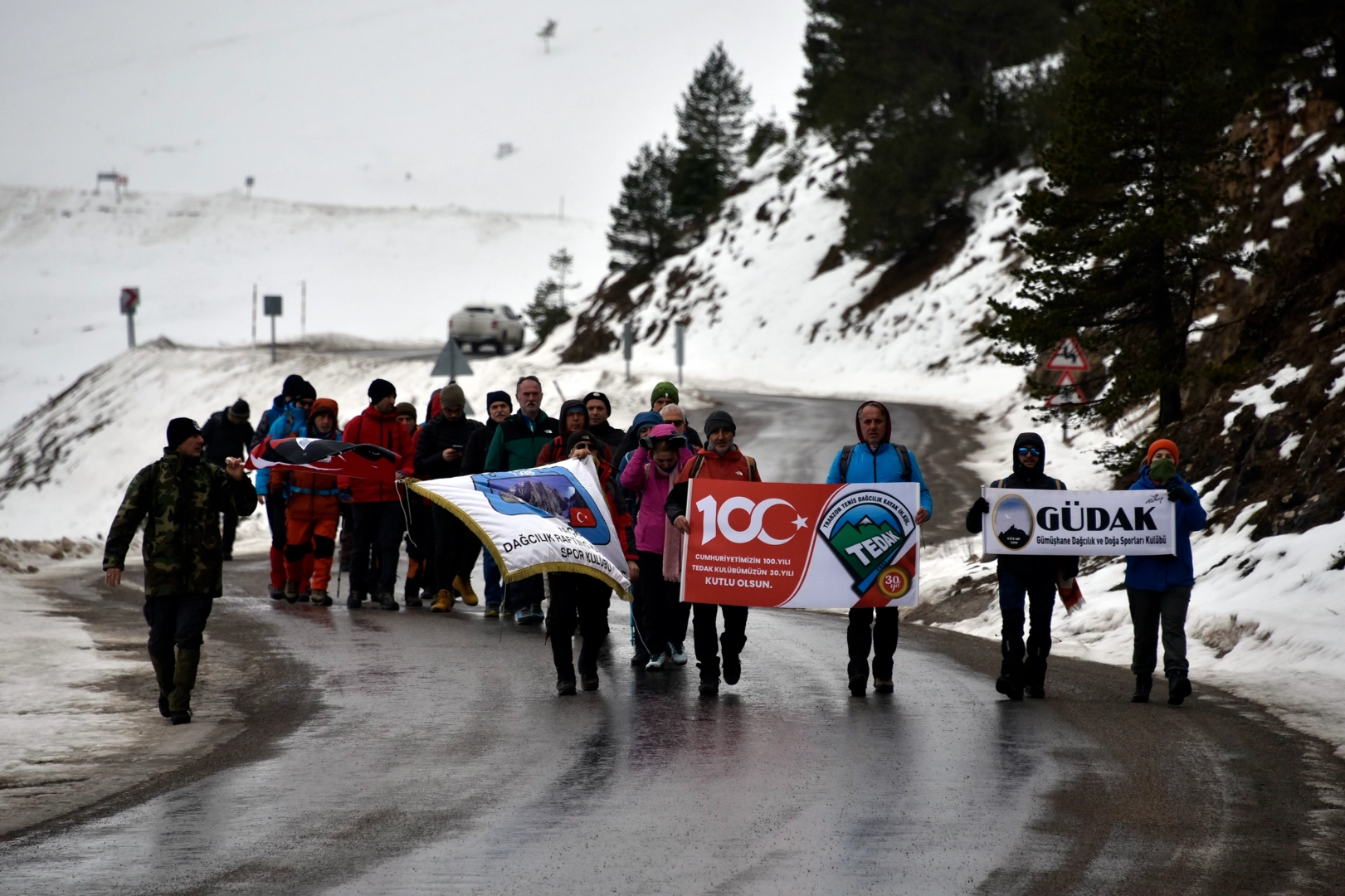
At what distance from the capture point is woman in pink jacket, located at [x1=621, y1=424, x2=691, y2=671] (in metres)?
10.7

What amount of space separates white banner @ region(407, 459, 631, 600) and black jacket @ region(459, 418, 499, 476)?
9.02ft

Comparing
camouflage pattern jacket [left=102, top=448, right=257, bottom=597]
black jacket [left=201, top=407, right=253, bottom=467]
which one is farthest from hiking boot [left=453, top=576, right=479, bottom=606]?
black jacket [left=201, top=407, right=253, bottom=467]

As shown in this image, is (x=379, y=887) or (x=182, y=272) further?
(x=182, y=272)

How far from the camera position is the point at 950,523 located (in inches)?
811

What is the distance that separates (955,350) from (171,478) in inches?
1456

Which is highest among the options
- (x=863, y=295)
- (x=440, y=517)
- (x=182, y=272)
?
(x=182, y=272)

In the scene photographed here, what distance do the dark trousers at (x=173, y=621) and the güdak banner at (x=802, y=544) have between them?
3.27 meters

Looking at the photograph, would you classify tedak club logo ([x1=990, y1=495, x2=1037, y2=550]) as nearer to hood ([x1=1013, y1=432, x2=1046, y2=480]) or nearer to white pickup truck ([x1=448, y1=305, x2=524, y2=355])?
hood ([x1=1013, y1=432, x2=1046, y2=480])

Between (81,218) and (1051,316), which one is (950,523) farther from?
(81,218)

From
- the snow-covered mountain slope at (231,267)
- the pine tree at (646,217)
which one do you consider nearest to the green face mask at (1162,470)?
the pine tree at (646,217)

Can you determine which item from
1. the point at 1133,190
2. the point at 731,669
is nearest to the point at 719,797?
the point at 731,669

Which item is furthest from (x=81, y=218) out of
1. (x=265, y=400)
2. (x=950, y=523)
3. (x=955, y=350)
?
(x=950, y=523)

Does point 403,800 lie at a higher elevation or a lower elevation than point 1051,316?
lower

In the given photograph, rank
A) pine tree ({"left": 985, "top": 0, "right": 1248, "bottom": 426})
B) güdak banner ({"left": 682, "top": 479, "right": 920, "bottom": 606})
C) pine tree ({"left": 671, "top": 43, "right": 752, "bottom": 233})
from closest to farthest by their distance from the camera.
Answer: güdak banner ({"left": 682, "top": 479, "right": 920, "bottom": 606}) → pine tree ({"left": 985, "top": 0, "right": 1248, "bottom": 426}) → pine tree ({"left": 671, "top": 43, "right": 752, "bottom": 233})
